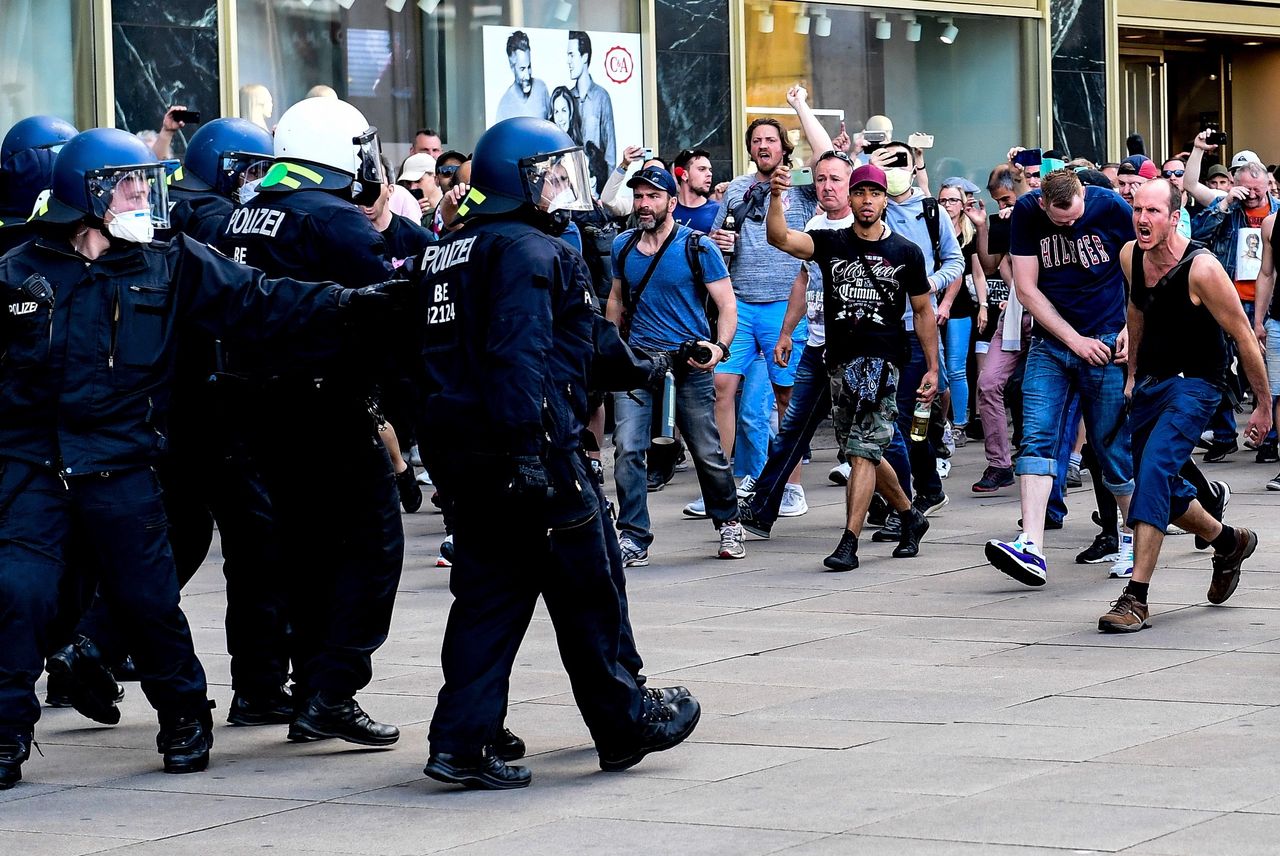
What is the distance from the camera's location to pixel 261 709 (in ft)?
22.3

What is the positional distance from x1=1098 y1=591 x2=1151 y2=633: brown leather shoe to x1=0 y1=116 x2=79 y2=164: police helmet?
4.23m

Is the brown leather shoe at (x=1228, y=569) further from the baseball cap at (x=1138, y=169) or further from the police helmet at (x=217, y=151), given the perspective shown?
the baseball cap at (x=1138, y=169)

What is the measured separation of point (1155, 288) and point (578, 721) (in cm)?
321

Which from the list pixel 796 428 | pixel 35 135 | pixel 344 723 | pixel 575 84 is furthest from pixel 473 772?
pixel 575 84

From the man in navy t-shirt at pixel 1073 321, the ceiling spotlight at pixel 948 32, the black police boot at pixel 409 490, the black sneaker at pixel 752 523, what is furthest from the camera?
the ceiling spotlight at pixel 948 32

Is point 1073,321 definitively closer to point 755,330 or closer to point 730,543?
point 730,543

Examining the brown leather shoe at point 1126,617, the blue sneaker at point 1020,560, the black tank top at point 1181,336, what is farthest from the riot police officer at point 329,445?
the black tank top at point 1181,336

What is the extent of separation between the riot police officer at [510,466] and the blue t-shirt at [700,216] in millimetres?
7415

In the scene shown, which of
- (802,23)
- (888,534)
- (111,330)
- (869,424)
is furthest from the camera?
(802,23)

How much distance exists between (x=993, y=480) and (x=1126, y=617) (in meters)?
4.71

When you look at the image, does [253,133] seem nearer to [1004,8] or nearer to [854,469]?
[854,469]

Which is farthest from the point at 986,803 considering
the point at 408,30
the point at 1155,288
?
the point at 408,30

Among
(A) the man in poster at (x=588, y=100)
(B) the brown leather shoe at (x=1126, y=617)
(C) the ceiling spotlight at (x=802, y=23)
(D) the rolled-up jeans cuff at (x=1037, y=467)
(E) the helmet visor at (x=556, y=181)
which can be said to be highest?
(C) the ceiling spotlight at (x=802, y=23)

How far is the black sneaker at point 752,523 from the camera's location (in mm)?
10836
